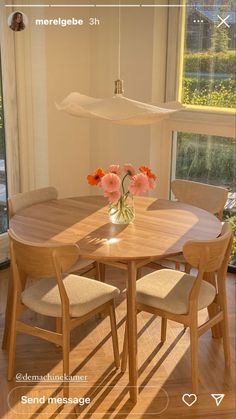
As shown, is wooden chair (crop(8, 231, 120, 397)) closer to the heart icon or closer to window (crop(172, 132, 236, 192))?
the heart icon

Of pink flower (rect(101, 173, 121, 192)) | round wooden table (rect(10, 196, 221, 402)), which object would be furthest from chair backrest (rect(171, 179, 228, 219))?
pink flower (rect(101, 173, 121, 192))

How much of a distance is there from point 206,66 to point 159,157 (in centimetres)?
75

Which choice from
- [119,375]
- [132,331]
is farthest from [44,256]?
[119,375]

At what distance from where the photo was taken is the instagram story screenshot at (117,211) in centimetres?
248

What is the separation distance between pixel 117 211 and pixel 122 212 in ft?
0.09

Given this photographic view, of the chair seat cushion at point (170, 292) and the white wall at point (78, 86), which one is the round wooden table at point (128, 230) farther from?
the white wall at point (78, 86)

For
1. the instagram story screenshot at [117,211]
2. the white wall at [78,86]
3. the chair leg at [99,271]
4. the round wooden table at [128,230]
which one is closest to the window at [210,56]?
the instagram story screenshot at [117,211]

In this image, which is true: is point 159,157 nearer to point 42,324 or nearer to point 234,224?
point 234,224

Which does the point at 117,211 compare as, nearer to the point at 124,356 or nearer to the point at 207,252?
the point at 207,252

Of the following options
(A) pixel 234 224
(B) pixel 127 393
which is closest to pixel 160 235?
(B) pixel 127 393

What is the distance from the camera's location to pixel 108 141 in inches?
164

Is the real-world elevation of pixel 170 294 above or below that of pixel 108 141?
below

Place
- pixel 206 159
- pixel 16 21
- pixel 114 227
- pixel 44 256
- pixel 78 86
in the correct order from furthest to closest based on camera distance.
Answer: pixel 78 86
pixel 206 159
pixel 16 21
pixel 114 227
pixel 44 256

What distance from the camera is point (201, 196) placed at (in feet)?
11.1
